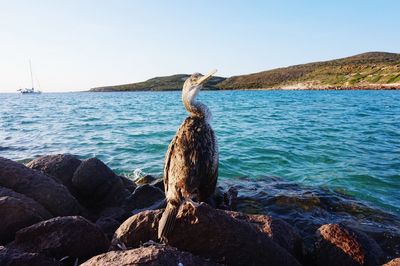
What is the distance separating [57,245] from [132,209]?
3706 millimetres

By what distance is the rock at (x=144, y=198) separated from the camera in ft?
28.8

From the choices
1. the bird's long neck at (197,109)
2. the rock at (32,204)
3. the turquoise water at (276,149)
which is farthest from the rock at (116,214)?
the turquoise water at (276,149)

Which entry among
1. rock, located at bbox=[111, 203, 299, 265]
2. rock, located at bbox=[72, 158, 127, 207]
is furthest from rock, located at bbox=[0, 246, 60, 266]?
rock, located at bbox=[72, 158, 127, 207]

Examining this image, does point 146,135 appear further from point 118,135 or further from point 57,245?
point 57,245

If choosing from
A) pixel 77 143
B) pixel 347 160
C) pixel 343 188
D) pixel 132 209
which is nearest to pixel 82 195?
pixel 132 209

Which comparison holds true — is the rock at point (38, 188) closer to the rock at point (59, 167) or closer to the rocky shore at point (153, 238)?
the rocky shore at point (153, 238)

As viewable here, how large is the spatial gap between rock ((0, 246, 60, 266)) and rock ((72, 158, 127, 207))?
4501 millimetres

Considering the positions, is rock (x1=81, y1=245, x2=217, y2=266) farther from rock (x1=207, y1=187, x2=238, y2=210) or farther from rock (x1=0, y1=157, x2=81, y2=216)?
rock (x1=207, y1=187, x2=238, y2=210)

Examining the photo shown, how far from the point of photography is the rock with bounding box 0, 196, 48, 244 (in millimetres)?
5531

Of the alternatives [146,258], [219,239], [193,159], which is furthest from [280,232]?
[146,258]

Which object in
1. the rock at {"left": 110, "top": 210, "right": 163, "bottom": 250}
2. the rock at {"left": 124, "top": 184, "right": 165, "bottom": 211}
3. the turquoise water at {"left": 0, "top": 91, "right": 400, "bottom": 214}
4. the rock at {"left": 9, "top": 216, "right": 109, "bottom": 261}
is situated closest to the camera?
the rock at {"left": 9, "top": 216, "right": 109, "bottom": 261}

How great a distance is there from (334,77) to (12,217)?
124 metres

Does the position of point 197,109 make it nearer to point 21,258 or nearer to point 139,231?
point 139,231

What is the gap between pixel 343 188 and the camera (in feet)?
38.6
